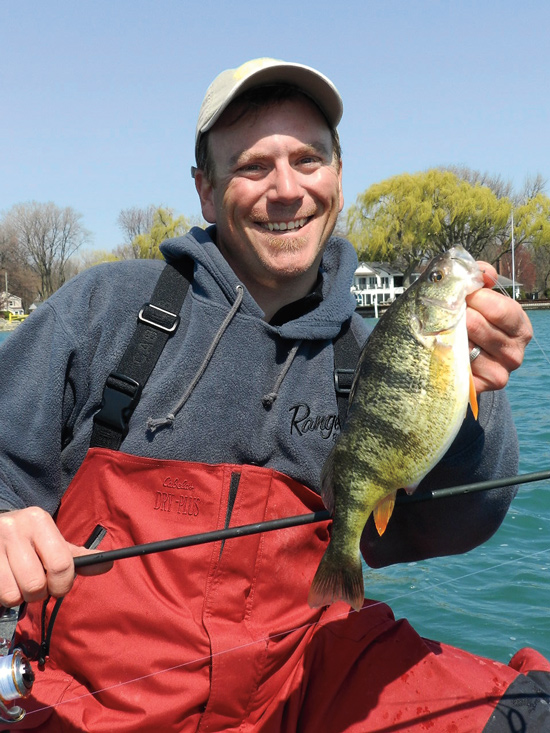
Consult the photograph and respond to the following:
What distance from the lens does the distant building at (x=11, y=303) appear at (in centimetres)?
8181

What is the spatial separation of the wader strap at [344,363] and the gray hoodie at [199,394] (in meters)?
0.04

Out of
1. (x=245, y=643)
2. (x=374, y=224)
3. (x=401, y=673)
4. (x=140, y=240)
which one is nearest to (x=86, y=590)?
(x=245, y=643)

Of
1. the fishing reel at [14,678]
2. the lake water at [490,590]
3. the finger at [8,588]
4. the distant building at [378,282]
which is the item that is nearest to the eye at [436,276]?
the finger at [8,588]

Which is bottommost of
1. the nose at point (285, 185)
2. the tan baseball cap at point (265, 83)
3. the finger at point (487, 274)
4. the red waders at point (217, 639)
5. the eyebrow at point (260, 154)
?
the red waders at point (217, 639)

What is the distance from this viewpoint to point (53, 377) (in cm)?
287

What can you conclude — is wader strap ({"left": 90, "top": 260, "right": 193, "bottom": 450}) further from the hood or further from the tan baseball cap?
the tan baseball cap

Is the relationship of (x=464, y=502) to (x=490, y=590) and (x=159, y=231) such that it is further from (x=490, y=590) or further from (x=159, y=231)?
(x=159, y=231)

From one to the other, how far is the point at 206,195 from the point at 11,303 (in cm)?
9075

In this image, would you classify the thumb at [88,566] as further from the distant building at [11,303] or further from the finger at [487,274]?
the distant building at [11,303]

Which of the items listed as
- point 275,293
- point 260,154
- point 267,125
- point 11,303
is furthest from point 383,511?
point 11,303

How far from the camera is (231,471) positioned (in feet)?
9.35

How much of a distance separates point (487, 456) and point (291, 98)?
1.77 metres

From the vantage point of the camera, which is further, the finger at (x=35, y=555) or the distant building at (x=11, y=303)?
the distant building at (x=11, y=303)

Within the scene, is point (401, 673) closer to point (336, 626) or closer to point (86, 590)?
point (336, 626)
